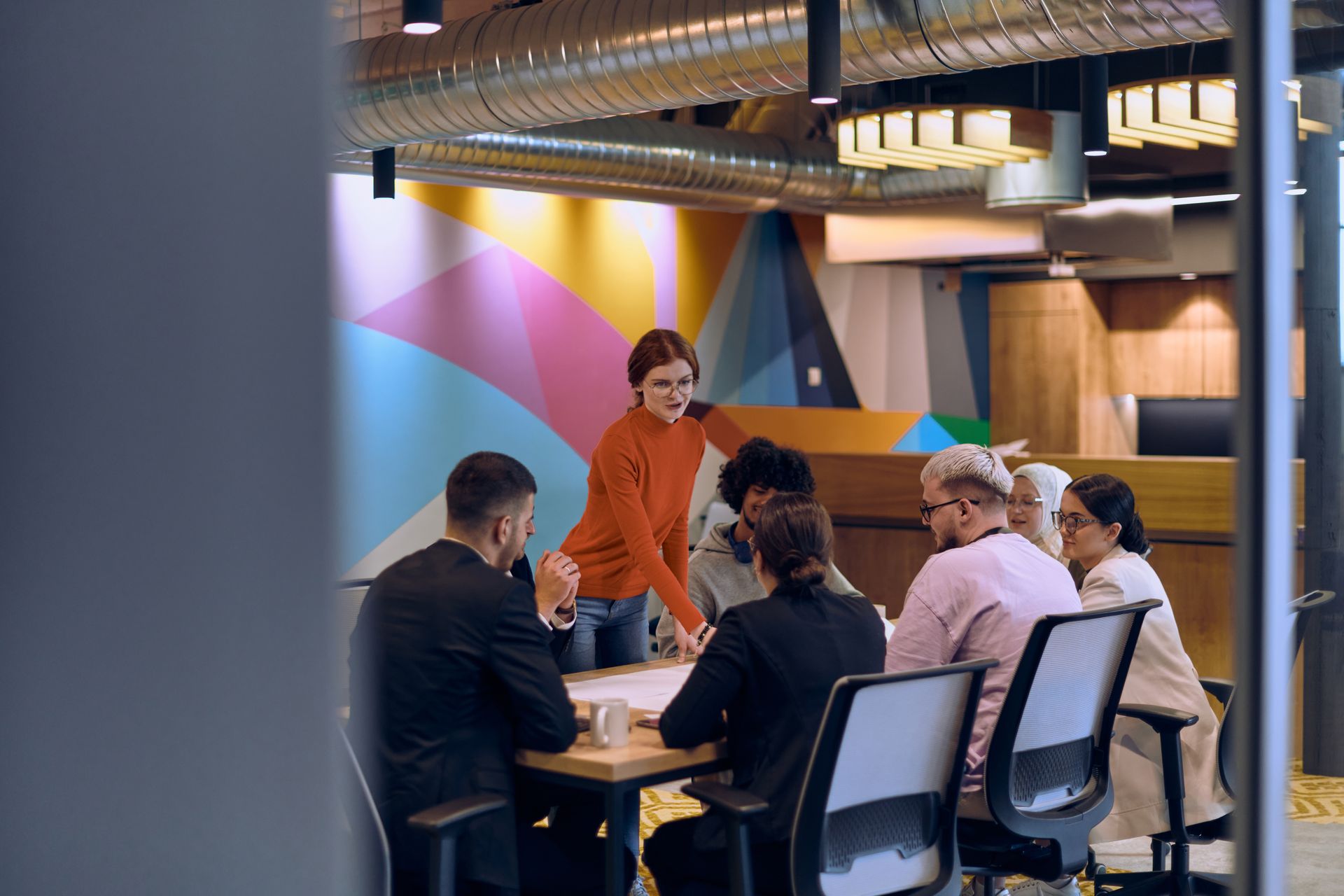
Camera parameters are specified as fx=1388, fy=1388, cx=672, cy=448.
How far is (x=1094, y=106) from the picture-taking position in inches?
195

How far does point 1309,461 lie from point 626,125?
5.00 metres

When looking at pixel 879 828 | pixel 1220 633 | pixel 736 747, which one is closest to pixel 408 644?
pixel 736 747

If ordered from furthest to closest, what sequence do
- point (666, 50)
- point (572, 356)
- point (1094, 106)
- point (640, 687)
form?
point (572, 356) → point (1094, 106) → point (666, 50) → point (640, 687)

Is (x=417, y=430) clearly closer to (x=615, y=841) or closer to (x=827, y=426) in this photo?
(x=827, y=426)

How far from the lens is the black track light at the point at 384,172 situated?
5621 mm

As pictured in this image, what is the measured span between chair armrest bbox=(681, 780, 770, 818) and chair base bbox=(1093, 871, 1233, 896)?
1.40 metres

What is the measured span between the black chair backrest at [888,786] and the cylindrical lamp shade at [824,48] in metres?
1.56

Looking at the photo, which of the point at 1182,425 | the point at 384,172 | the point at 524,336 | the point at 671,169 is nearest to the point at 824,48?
the point at 384,172

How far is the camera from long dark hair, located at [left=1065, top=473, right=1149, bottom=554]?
3400 millimetres

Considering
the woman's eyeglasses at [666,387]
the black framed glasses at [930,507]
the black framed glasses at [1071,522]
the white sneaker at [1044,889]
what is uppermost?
the woman's eyeglasses at [666,387]

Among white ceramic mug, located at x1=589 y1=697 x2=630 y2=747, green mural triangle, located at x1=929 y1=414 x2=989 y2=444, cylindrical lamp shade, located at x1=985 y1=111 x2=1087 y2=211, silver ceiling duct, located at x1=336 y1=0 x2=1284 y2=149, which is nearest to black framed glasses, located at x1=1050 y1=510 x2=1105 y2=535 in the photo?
silver ceiling duct, located at x1=336 y1=0 x2=1284 y2=149

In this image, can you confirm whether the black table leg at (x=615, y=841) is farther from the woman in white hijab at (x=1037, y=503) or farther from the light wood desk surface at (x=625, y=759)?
the woman in white hijab at (x=1037, y=503)

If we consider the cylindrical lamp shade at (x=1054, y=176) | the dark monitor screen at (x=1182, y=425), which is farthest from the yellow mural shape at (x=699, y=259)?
the dark monitor screen at (x=1182, y=425)

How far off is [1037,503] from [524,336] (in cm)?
442
